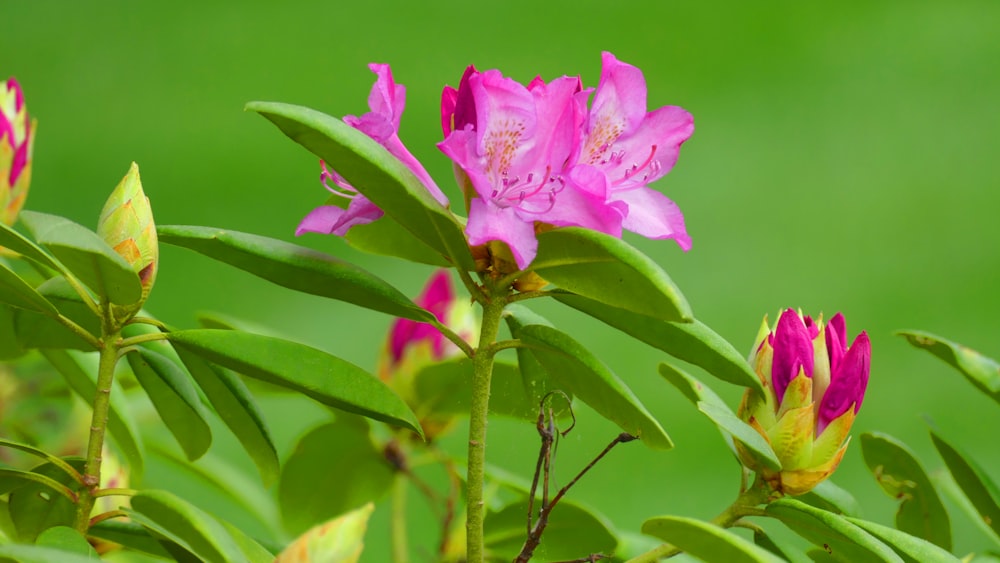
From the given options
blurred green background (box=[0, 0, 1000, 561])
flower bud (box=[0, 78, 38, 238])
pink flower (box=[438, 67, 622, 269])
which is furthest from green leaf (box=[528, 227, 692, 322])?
blurred green background (box=[0, 0, 1000, 561])

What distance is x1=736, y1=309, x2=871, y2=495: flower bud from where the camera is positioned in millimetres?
419

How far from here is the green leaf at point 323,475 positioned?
2.17 feet

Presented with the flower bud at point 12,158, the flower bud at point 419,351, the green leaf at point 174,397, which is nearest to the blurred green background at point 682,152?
the flower bud at point 419,351

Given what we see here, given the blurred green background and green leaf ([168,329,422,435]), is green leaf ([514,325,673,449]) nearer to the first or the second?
green leaf ([168,329,422,435])

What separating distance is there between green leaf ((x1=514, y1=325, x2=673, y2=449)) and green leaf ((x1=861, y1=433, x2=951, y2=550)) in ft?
0.59

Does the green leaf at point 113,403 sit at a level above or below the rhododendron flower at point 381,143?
below

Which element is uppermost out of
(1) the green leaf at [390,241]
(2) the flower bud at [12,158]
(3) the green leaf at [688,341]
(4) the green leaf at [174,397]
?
(2) the flower bud at [12,158]

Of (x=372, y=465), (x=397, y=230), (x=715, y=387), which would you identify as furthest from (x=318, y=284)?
(x=715, y=387)

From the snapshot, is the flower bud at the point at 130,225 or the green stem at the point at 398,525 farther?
the green stem at the point at 398,525

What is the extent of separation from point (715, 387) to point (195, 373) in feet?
4.46

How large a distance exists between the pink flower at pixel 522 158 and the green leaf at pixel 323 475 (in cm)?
30

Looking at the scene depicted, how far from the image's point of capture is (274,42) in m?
2.45

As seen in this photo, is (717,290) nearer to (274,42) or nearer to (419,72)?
(419,72)

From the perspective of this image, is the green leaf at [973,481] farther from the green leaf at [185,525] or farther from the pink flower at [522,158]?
the green leaf at [185,525]
